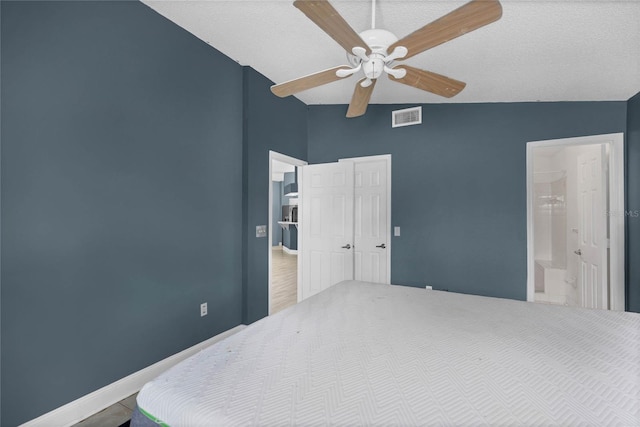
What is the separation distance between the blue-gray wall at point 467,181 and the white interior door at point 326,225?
0.49m

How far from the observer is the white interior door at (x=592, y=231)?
2.87 metres

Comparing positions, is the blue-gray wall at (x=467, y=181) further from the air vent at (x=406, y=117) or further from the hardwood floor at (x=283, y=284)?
the hardwood floor at (x=283, y=284)

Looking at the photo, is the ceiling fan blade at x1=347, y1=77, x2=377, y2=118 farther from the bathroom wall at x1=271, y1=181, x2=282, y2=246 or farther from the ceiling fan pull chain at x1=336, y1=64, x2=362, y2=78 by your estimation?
the bathroom wall at x1=271, y1=181, x2=282, y2=246

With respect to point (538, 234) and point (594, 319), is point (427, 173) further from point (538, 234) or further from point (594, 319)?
point (538, 234)

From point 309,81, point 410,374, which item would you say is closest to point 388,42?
point 309,81

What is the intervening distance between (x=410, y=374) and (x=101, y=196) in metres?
2.00

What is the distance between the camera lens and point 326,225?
12.5 feet

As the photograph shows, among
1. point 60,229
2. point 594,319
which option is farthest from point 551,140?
point 60,229

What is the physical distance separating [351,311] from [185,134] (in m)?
1.90

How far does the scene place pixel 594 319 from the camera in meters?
1.57

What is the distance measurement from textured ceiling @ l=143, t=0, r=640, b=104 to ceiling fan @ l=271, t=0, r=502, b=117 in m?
0.46

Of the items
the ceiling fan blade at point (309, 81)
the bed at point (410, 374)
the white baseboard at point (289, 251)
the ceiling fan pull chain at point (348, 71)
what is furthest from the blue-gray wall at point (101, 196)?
the white baseboard at point (289, 251)

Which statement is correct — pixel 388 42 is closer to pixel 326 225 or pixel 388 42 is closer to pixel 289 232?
pixel 326 225

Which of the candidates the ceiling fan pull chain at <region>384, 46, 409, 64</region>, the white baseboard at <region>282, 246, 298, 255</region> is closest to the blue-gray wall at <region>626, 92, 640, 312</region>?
the ceiling fan pull chain at <region>384, 46, 409, 64</region>
